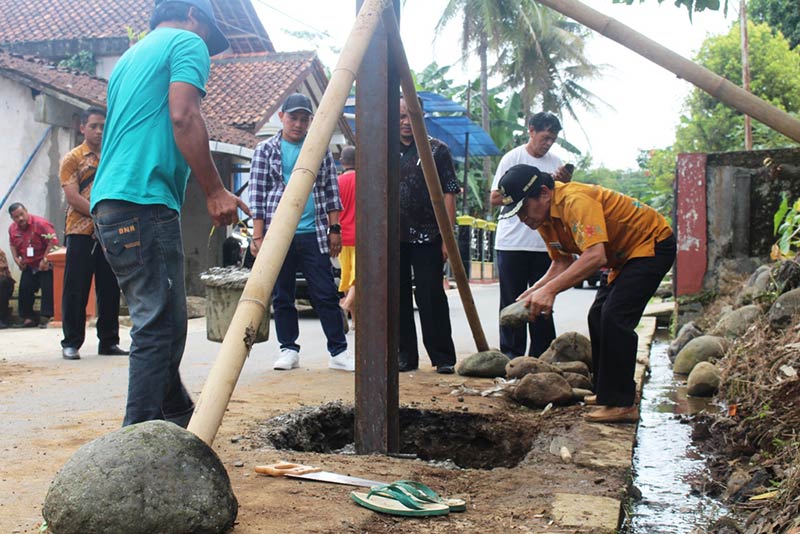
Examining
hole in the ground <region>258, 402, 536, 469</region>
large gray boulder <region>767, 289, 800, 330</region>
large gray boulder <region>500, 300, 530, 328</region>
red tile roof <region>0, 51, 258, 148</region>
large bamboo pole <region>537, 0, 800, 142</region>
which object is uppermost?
red tile roof <region>0, 51, 258, 148</region>

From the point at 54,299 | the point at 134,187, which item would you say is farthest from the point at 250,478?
the point at 54,299

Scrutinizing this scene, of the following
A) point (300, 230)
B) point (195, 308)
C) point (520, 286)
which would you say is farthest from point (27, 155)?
point (520, 286)

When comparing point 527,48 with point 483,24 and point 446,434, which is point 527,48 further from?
point 446,434

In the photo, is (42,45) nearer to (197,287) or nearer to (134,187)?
(197,287)

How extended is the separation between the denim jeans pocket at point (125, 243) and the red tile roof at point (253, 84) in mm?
14862

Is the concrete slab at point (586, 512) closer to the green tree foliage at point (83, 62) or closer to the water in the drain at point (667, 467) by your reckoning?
the water in the drain at point (667, 467)

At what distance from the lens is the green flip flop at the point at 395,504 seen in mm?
2639

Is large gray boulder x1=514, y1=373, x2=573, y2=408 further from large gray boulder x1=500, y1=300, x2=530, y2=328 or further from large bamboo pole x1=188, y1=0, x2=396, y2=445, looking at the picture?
large bamboo pole x1=188, y1=0, x2=396, y2=445

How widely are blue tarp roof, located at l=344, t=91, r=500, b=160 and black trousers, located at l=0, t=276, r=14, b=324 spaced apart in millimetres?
8757

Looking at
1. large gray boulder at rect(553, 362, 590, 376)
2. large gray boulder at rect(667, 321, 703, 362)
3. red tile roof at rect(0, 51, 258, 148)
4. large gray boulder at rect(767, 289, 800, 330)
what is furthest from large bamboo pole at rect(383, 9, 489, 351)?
red tile roof at rect(0, 51, 258, 148)

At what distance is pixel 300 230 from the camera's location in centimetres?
593

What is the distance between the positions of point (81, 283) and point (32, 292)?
5477 millimetres

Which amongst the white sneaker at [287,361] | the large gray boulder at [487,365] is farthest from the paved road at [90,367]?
the large gray boulder at [487,365]

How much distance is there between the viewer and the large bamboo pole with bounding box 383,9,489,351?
386cm
